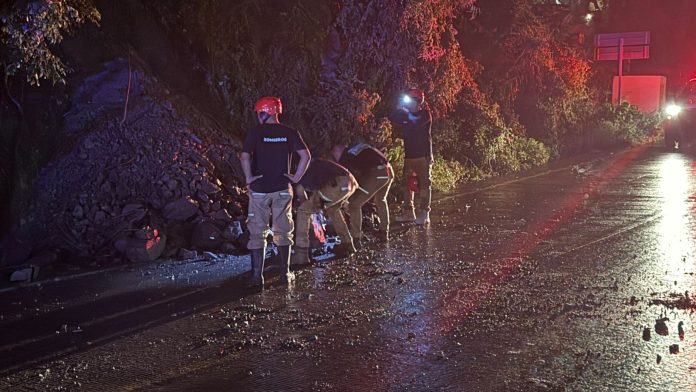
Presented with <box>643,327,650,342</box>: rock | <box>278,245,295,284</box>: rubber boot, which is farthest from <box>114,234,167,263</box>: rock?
<box>643,327,650,342</box>: rock

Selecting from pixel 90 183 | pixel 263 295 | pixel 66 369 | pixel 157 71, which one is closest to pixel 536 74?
pixel 157 71

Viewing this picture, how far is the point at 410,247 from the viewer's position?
30.3ft

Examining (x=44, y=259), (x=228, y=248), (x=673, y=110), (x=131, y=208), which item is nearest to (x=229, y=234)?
(x=228, y=248)

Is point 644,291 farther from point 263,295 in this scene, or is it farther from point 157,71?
point 157,71

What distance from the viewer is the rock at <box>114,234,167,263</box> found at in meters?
8.47

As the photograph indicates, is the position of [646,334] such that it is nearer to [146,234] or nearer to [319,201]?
[319,201]

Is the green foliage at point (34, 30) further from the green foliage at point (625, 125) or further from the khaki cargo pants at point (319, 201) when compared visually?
the green foliage at point (625, 125)

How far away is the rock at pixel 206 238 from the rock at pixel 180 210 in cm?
38

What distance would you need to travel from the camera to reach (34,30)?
817 centimetres

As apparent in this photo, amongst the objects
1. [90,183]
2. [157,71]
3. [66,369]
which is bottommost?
[66,369]

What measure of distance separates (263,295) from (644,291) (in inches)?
134

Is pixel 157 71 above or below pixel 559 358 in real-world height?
above

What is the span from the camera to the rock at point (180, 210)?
9.38 m

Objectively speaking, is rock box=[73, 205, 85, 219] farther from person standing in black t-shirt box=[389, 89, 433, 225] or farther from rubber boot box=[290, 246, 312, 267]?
person standing in black t-shirt box=[389, 89, 433, 225]
